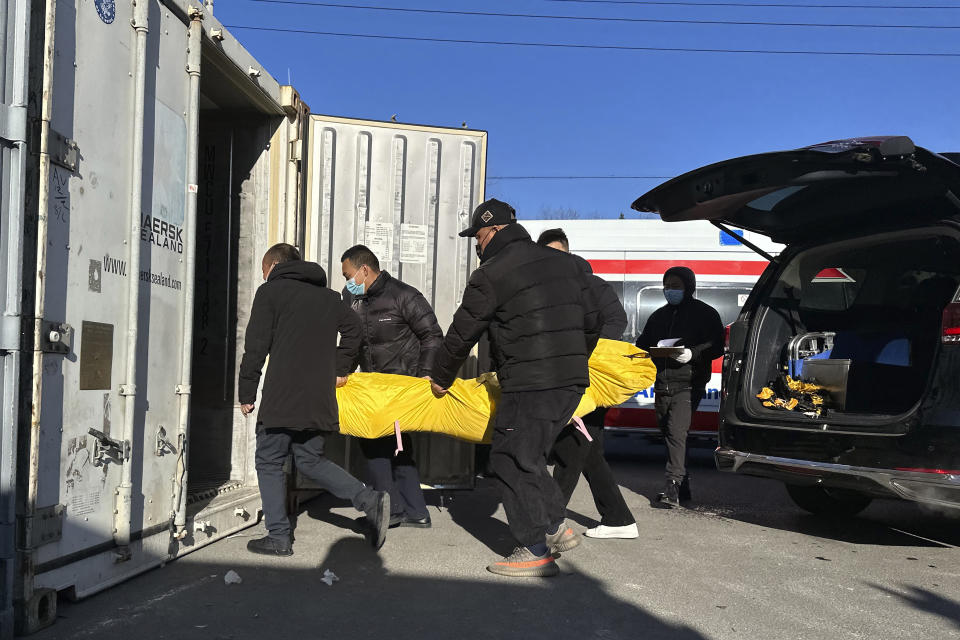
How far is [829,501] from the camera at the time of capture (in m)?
6.94

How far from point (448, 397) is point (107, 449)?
211 cm

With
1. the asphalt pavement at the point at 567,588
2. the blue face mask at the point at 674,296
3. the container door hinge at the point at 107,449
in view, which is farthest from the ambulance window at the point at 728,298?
the container door hinge at the point at 107,449

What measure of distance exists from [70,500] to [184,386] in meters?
1.07

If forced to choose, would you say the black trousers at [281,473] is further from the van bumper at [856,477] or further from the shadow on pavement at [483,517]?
the van bumper at [856,477]

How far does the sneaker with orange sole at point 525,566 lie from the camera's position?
481 cm

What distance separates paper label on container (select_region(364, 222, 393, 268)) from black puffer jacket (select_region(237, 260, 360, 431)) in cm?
178

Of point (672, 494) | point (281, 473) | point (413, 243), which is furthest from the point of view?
point (413, 243)

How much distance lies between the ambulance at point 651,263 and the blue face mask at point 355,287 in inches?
172

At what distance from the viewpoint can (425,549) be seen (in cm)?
548

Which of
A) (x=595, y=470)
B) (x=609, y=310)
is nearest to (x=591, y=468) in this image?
(x=595, y=470)

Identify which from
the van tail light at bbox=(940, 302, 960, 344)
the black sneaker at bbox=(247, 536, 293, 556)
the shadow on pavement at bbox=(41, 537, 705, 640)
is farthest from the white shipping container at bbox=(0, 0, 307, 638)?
the van tail light at bbox=(940, 302, 960, 344)

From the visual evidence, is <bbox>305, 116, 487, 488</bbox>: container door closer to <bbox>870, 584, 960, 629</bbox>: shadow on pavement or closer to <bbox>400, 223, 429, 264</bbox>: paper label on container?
<bbox>400, 223, 429, 264</bbox>: paper label on container

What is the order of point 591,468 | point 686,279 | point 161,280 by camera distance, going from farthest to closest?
point 686,279 < point 591,468 < point 161,280

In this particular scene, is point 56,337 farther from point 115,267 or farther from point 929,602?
point 929,602
